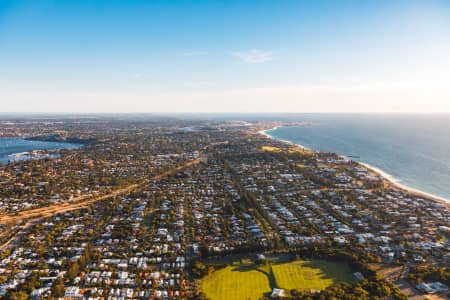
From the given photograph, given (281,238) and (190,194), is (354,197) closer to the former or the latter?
(281,238)

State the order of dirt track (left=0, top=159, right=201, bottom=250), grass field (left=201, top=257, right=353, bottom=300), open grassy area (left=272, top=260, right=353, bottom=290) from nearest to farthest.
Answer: grass field (left=201, top=257, right=353, bottom=300), open grassy area (left=272, top=260, right=353, bottom=290), dirt track (left=0, top=159, right=201, bottom=250)

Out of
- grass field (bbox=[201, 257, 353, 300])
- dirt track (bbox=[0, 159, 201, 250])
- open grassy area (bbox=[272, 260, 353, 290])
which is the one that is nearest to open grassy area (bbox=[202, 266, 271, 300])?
grass field (bbox=[201, 257, 353, 300])

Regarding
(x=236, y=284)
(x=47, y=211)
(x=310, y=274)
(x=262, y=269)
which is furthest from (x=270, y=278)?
(x=47, y=211)

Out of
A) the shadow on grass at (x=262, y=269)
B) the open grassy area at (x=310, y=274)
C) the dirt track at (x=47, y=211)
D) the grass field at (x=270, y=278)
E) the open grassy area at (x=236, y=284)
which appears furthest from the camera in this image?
the dirt track at (x=47, y=211)

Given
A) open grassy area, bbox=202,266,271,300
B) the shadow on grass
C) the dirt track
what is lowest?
open grassy area, bbox=202,266,271,300

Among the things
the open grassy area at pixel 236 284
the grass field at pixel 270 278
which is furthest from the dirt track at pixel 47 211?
the grass field at pixel 270 278

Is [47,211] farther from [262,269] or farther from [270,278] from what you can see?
[270,278]

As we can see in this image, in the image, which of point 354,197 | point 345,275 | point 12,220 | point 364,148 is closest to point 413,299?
point 345,275

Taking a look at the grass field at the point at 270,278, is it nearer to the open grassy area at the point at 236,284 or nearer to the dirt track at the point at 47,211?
the open grassy area at the point at 236,284

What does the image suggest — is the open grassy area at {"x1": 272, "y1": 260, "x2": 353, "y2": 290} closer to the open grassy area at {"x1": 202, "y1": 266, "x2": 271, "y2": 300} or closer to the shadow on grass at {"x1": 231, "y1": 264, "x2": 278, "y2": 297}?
the shadow on grass at {"x1": 231, "y1": 264, "x2": 278, "y2": 297}
